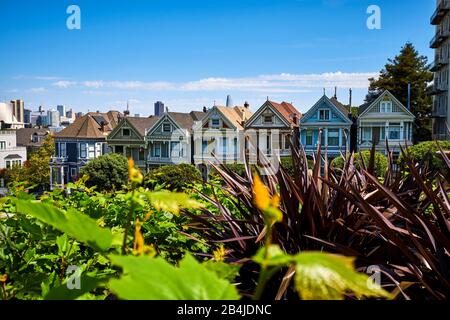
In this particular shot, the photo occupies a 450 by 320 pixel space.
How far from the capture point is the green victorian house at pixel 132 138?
24.5 meters

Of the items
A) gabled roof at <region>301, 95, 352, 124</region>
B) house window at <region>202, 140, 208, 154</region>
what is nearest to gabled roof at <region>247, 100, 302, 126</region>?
gabled roof at <region>301, 95, 352, 124</region>

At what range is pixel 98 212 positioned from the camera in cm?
97

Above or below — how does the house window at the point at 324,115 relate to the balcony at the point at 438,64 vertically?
below

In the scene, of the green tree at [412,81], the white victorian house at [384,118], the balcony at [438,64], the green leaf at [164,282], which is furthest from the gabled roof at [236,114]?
the green leaf at [164,282]

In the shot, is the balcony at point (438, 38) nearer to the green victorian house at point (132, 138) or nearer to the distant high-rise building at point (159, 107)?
the green victorian house at point (132, 138)

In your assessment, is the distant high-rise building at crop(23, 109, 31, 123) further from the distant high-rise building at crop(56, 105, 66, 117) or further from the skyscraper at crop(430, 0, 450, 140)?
the skyscraper at crop(430, 0, 450, 140)

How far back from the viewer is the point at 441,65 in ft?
78.9

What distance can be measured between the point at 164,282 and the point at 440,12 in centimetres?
2767

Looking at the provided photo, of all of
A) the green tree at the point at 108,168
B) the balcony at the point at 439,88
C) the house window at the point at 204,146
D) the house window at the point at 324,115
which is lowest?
the green tree at the point at 108,168

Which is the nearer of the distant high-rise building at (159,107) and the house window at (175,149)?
the house window at (175,149)

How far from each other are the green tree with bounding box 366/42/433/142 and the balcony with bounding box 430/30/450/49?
1209 mm

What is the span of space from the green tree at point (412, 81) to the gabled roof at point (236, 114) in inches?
282
